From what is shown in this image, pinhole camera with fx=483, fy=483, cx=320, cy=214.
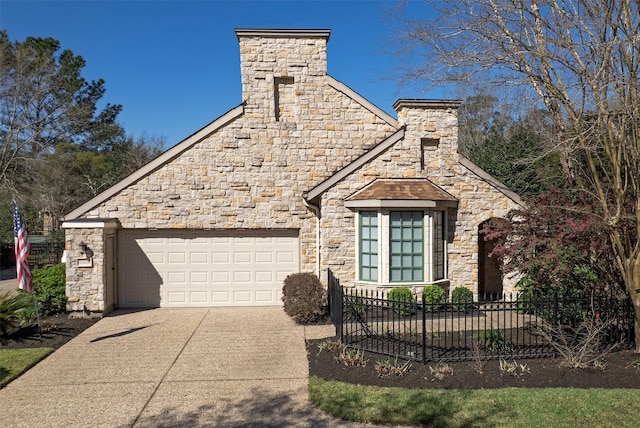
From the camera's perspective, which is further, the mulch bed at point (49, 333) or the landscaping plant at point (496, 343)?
the mulch bed at point (49, 333)

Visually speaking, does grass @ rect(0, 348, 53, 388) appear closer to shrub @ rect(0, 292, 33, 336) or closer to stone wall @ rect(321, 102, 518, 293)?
shrub @ rect(0, 292, 33, 336)

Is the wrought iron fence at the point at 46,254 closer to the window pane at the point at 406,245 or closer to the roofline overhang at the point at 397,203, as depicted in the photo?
the roofline overhang at the point at 397,203

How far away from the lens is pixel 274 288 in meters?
14.0

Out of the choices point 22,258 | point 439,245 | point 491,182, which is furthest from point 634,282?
point 22,258

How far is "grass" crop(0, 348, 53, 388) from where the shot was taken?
26.4 feet

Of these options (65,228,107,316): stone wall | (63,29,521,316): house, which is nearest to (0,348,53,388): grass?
(65,228,107,316): stone wall

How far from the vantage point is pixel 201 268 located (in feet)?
45.7

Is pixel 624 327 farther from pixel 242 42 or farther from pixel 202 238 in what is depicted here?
pixel 242 42

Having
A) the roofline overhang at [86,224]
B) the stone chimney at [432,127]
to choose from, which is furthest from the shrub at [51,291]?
the stone chimney at [432,127]

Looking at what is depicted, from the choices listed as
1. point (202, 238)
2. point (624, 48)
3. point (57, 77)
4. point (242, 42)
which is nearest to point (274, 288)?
point (202, 238)

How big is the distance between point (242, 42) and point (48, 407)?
10.7m

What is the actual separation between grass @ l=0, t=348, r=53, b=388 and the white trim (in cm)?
986

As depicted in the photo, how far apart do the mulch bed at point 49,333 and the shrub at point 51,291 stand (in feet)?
0.88

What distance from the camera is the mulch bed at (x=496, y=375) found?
23.9ft
